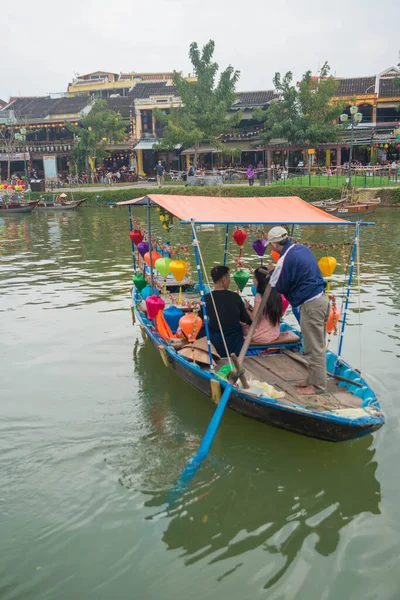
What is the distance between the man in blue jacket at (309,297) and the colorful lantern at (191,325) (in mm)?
1319

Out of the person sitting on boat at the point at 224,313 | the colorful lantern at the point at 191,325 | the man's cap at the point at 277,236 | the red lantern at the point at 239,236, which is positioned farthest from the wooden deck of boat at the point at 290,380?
the red lantern at the point at 239,236

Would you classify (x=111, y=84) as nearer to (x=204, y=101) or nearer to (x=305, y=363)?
(x=204, y=101)

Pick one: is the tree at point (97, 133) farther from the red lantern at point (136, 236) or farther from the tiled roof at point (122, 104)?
the red lantern at point (136, 236)

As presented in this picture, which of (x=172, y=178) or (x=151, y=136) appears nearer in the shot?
(x=172, y=178)

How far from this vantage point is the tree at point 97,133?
40.8 m

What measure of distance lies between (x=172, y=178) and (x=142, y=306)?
32.0 m

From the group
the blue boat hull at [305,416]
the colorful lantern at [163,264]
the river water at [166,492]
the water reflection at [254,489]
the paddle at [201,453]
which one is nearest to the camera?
the river water at [166,492]

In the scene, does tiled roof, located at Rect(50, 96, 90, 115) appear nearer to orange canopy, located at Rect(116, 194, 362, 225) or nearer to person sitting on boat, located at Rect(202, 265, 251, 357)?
orange canopy, located at Rect(116, 194, 362, 225)

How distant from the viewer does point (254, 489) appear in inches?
203

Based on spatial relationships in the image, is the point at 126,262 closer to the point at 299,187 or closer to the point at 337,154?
the point at 299,187

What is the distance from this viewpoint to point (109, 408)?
22.6ft

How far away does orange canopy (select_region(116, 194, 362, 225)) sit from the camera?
21.0 ft

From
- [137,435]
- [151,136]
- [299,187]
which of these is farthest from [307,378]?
[151,136]

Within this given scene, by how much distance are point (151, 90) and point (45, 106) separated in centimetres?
1014
